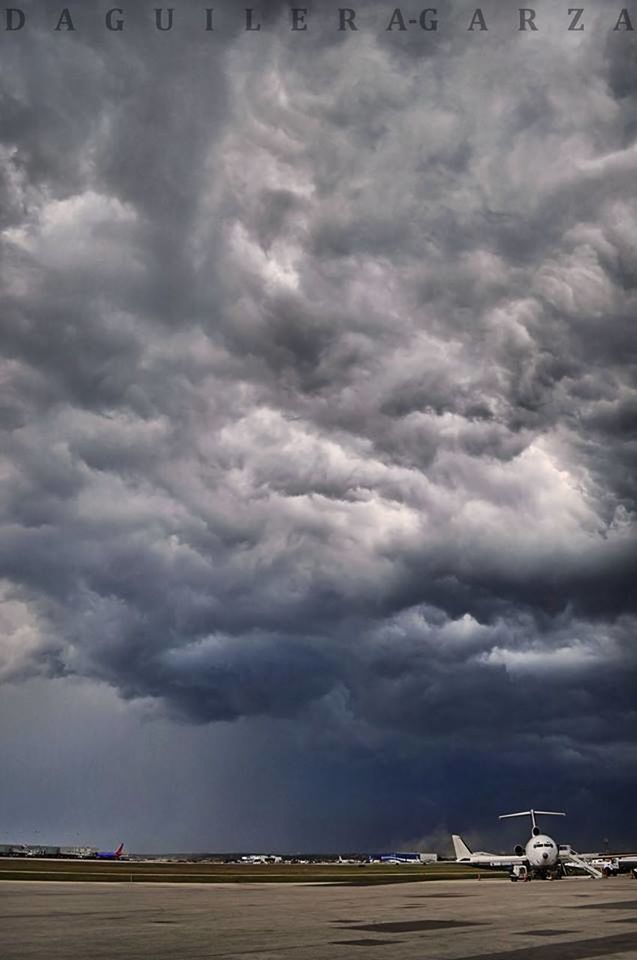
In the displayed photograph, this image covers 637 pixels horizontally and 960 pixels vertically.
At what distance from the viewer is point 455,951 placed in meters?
24.9

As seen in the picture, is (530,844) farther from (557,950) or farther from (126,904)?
(557,950)

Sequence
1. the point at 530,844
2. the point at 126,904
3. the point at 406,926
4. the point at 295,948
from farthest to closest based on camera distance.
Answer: the point at 530,844 < the point at 126,904 < the point at 406,926 < the point at 295,948

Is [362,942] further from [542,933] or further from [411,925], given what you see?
[411,925]

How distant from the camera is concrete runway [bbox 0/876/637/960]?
23.9 metres

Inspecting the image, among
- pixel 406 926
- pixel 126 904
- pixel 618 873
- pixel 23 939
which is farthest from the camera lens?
pixel 618 873

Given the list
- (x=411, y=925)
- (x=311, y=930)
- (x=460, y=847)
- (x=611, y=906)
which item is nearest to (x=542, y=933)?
(x=411, y=925)

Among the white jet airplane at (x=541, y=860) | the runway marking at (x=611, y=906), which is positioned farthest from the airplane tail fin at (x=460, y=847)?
the runway marking at (x=611, y=906)

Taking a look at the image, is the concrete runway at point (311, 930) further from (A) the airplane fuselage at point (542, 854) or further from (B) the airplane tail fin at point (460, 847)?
(B) the airplane tail fin at point (460, 847)

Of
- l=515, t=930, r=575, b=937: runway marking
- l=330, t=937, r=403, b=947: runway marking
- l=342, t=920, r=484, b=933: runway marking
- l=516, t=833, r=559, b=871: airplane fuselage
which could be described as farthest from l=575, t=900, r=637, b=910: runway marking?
l=516, t=833, r=559, b=871: airplane fuselage

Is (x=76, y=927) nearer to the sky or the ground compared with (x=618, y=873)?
nearer to the sky

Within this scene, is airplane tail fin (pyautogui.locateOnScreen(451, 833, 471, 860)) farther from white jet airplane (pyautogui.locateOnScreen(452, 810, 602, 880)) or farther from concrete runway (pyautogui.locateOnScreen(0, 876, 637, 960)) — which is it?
concrete runway (pyautogui.locateOnScreen(0, 876, 637, 960))

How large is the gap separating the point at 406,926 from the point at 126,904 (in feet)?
65.5

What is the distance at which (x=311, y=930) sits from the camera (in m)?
31.1

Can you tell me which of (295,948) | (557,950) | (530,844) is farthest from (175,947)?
(530,844)
